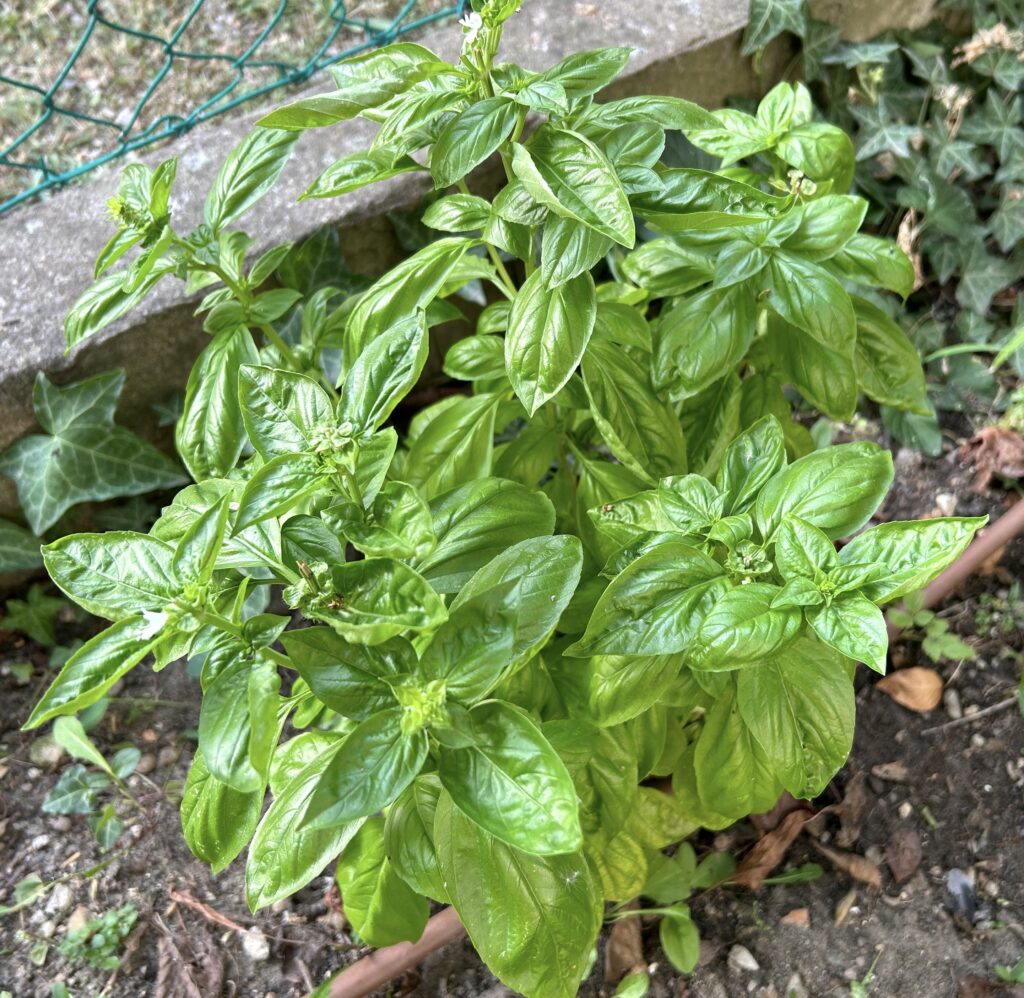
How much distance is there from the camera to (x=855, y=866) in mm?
1627

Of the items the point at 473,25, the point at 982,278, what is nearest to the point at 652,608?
the point at 473,25

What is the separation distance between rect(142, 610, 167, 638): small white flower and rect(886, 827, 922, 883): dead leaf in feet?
4.36

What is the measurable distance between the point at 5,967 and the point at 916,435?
1988 millimetres

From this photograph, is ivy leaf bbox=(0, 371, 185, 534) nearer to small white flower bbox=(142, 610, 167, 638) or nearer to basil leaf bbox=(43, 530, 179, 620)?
basil leaf bbox=(43, 530, 179, 620)

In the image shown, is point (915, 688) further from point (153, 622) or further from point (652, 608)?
point (153, 622)

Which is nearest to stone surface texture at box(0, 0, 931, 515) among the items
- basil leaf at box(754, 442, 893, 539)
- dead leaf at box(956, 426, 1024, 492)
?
dead leaf at box(956, 426, 1024, 492)

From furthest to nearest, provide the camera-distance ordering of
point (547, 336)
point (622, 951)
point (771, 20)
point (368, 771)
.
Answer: point (771, 20) < point (622, 951) < point (547, 336) < point (368, 771)

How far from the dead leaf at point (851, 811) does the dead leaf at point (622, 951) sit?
1.30ft

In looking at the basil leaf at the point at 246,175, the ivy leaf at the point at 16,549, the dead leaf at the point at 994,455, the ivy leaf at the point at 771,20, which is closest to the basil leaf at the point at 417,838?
the basil leaf at the point at 246,175

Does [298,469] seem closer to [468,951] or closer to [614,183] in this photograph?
[614,183]

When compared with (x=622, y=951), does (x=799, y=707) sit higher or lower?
→ higher

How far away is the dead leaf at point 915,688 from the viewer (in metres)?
1.78

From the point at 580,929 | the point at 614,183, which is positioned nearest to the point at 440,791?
the point at 580,929

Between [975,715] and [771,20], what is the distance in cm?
147
